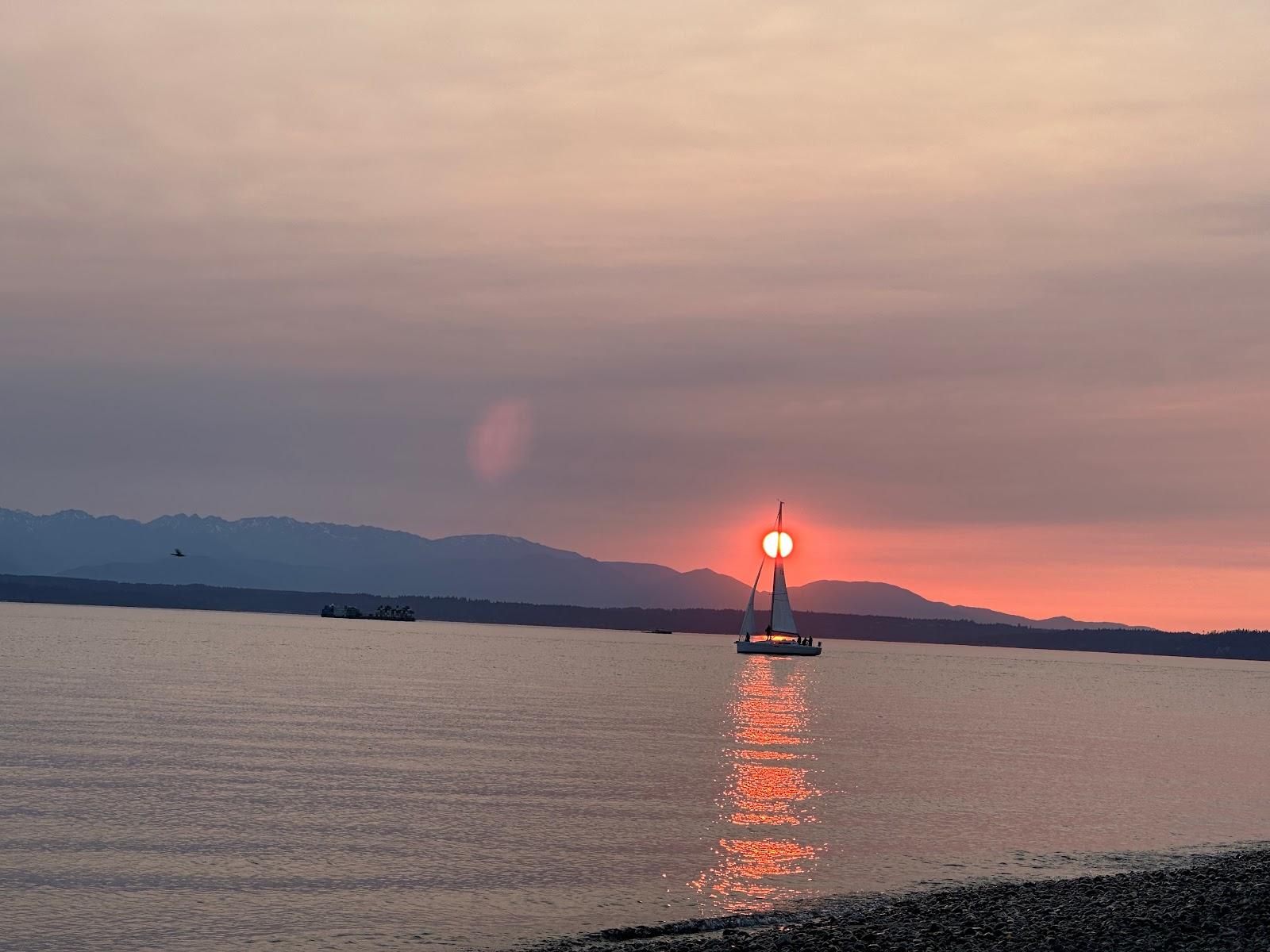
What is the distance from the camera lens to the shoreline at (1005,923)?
26.6m

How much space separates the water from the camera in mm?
31219

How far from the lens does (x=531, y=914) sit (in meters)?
31.0

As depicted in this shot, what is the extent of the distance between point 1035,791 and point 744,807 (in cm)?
1750

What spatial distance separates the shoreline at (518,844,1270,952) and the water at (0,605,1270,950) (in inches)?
66.6

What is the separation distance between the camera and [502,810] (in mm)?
45719

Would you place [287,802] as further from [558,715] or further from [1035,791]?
[558,715]

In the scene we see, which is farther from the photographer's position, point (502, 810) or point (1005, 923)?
point (502, 810)

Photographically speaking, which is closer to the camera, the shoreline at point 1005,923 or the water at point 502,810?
the shoreline at point 1005,923

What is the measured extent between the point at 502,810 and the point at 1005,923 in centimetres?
2155

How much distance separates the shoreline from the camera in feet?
87.2

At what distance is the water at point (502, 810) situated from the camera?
31.2 metres

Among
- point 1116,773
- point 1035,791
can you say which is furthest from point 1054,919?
point 1116,773

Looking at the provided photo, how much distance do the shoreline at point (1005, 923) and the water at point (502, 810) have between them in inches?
66.6

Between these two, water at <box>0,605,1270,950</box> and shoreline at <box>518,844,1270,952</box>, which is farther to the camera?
water at <box>0,605,1270,950</box>
